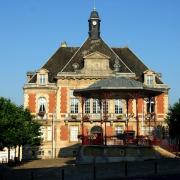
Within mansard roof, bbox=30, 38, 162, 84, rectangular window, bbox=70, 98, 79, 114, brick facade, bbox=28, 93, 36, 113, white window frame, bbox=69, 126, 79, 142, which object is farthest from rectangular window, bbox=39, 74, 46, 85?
white window frame, bbox=69, 126, 79, 142

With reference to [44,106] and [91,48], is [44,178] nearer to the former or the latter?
[44,106]

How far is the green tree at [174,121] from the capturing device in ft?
167

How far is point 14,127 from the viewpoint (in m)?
43.2

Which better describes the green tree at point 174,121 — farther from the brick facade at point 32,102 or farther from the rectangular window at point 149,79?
the brick facade at point 32,102

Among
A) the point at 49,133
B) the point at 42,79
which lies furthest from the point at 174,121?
the point at 42,79

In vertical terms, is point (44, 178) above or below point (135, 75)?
below

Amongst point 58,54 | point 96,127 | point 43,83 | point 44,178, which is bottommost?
point 44,178

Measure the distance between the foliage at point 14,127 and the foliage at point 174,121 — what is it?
14.3m

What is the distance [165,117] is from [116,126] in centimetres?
571

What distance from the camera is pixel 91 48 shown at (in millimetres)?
59438

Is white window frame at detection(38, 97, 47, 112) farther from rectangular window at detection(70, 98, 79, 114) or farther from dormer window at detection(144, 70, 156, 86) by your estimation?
dormer window at detection(144, 70, 156, 86)

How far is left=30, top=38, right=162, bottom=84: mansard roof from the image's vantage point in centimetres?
5694

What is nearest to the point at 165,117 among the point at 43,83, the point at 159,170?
the point at 43,83

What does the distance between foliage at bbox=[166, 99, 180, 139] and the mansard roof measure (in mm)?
6172
